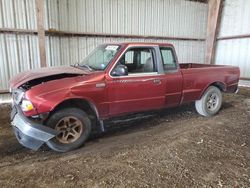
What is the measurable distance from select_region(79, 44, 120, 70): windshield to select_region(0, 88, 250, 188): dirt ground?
1.39 m

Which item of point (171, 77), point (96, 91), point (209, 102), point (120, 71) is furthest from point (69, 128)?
point (209, 102)

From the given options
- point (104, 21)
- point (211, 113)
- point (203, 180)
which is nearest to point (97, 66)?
point (203, 180)

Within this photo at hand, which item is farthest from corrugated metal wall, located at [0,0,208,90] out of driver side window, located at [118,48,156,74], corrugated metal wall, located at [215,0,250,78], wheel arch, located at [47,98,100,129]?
wheel arch, located at [47,98,100,129]

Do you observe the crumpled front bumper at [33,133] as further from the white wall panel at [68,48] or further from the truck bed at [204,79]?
the white wall panel at [68,48]

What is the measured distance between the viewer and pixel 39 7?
6.32 m

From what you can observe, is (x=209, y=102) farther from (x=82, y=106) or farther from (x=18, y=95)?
(x=18, y=95)

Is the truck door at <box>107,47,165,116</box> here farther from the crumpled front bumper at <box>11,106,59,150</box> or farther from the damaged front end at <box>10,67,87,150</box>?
the crumpled front bumper at <box>11,106,59,150</box>

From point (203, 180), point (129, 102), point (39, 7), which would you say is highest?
point (39, 7)

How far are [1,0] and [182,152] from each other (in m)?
6.21

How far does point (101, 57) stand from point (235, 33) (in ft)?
26.4

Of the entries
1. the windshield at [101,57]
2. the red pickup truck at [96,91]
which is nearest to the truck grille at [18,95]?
the red pickup truck at [96,91]

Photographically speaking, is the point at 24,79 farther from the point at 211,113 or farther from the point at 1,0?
the point at 211,113

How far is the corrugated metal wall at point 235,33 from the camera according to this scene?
9.52 metres

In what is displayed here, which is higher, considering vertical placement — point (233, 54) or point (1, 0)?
point (1, 0)
